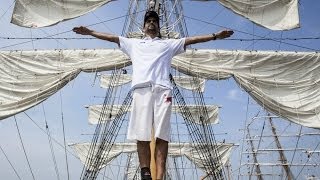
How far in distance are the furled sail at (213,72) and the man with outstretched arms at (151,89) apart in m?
8.49

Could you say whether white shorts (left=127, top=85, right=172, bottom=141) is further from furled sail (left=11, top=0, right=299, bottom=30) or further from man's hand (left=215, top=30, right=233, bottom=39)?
furled sail (left=11, top=0, right=299, bottom=30)

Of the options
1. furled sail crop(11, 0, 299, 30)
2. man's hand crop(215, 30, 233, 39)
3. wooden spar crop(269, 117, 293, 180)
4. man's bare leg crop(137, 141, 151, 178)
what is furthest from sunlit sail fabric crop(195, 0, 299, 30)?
wooden spar crop(269, 117, 293, 180)

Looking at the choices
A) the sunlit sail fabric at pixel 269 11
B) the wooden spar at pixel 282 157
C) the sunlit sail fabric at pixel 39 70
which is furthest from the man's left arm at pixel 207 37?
the wooden spar at pixel 282 157

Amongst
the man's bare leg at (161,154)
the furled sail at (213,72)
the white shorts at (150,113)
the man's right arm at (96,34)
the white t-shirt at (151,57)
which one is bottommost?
the man's bare leg at (161,154)

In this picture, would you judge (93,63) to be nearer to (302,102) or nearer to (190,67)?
(190,67)

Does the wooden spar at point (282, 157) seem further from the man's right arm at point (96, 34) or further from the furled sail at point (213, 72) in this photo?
the man's right arm at point (96, 34)

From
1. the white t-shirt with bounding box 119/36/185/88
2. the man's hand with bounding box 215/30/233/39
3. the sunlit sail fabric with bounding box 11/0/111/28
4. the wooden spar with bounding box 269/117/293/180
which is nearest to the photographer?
the white t-shirt with bounding box 119/36/185/88

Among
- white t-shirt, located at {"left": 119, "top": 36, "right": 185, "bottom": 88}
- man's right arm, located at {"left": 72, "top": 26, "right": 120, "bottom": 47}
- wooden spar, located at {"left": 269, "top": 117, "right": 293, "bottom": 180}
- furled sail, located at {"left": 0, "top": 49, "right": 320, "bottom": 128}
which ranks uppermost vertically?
furled sail, located at {"left": 0, "top": 49, "right": 320, "bottom": 128}

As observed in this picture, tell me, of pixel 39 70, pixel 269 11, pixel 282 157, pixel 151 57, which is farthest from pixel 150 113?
pixel 282 157

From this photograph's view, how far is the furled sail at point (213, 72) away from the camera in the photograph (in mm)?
11633

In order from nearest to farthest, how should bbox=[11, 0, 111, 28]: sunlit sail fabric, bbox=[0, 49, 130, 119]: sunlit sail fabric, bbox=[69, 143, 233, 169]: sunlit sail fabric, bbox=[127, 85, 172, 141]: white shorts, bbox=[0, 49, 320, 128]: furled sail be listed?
bbox=[127, 85, 172, 141]: white shorts
bbox=[0, 49, 130, 119]: sunlit sail fabric
bbox=[0, 49, 320, 128]: furled sail
bbox=[11, 0, 111, 28]: sunlit sail fabric
bbox=[69, 143, 233, 169]: sunlit sail fabric

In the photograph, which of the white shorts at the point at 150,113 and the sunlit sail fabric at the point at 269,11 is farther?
the sunlit sail fabric at the point at 269,11

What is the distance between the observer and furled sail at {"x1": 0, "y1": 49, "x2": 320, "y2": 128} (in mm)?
11633

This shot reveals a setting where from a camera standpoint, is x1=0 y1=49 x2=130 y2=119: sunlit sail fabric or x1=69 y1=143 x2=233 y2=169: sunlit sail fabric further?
x1=69 y1=143 x2=233 y2=169: sunlit sail fabric
